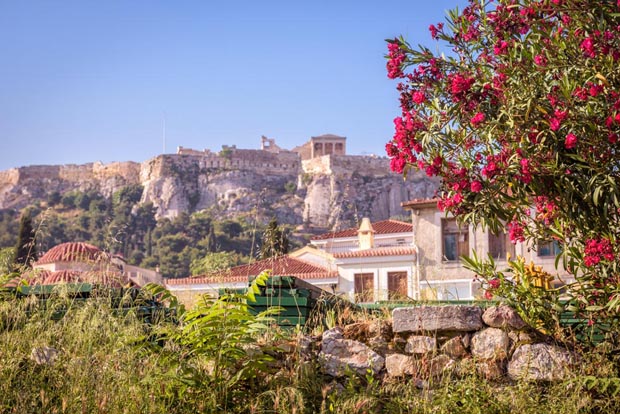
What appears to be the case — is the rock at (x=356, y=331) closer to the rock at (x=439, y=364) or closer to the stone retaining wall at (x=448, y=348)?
the stone retaining wall at (x=448, y=348)

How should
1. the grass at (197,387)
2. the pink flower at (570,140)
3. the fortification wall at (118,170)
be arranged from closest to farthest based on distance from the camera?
the grass at (197,387) → the pink flower at (570,140) → the fortification wall at (118,170)

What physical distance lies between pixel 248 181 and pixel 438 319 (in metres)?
112

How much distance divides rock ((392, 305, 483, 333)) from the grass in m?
0.38

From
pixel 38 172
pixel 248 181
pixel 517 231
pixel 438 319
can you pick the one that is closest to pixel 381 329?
pixel 438 319

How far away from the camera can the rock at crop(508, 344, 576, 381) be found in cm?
533

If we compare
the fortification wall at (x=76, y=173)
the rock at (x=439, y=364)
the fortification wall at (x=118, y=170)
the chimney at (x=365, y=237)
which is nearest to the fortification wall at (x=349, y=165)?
the fortification wall at (x=118, y=170)

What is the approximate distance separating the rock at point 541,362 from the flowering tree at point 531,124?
0.39m

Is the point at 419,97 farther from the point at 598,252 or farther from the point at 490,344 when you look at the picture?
the point at 490,344

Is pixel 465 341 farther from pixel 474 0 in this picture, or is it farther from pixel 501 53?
pixel 474 0

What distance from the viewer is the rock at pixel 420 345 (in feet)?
18.2

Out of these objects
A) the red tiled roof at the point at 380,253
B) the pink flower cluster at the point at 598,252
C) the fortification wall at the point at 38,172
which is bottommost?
the pink flower cluster at the point at 598,252

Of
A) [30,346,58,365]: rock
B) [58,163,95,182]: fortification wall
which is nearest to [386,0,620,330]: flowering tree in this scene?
[30,346,58,365]: rock


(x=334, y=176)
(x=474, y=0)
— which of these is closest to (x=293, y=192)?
(x=334, y=176)

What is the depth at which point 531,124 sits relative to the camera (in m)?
5.33
